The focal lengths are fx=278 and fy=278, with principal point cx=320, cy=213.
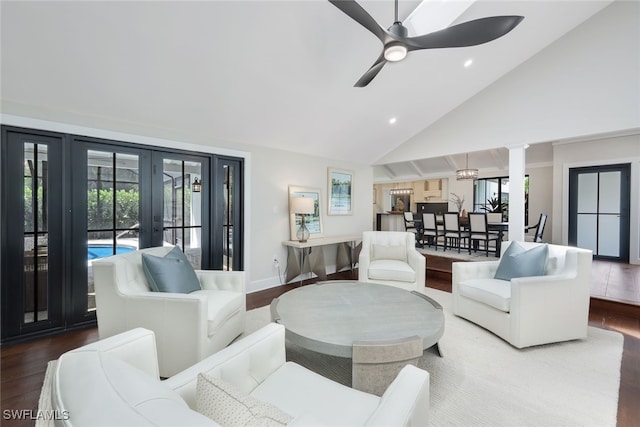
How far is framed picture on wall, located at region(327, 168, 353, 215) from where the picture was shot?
5.03 m

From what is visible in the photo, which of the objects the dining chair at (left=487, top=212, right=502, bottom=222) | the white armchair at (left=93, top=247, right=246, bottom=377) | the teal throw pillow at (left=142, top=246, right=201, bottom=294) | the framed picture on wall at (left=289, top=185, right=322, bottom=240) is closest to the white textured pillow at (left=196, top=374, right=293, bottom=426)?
the white armchair at (left=93, top=247, right=246, bottom=377)

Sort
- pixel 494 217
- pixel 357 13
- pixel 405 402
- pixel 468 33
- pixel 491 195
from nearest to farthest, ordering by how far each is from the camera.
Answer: pixel 405 402
pixel 357 13
pixel 468 33
pixel 494 217
pixel 491 195

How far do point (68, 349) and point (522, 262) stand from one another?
4.31 meters

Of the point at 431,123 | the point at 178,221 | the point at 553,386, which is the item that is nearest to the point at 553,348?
the point at 553,386

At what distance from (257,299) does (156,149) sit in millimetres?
2217

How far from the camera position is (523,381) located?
195 centimetres

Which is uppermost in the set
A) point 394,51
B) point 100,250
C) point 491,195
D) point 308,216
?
point 394,51

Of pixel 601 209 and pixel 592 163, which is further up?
pixel 592 163

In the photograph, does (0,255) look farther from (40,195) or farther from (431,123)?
(431,123)

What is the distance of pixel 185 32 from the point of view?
2.31 m

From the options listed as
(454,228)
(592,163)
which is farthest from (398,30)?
(592,163)

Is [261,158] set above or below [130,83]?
below

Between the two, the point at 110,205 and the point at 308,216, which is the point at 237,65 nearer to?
the point at 110,205

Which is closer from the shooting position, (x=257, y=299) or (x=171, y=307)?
(x=171, y=307)
